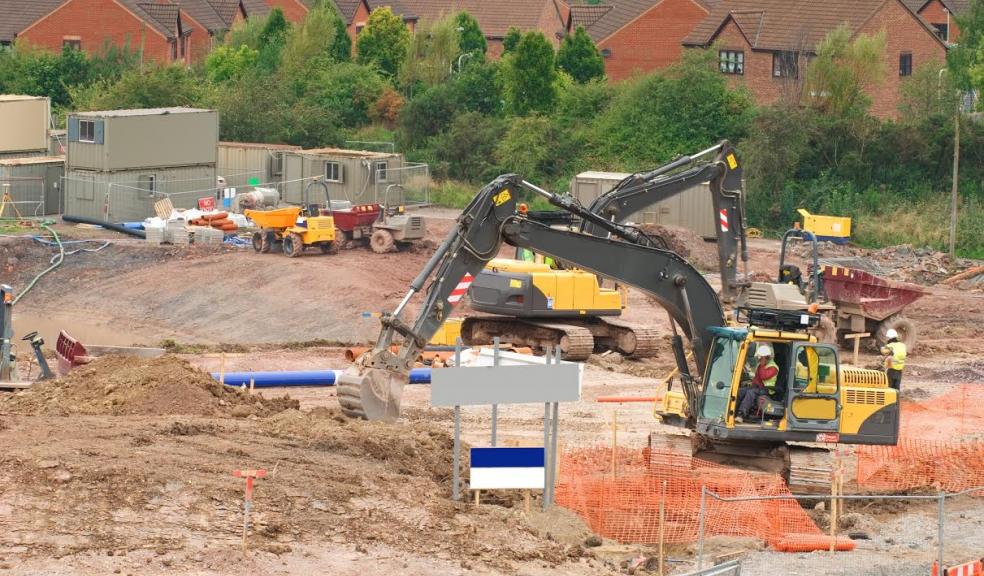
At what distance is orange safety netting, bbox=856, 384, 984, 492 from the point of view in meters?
23.2

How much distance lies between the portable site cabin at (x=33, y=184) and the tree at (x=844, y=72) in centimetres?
2759

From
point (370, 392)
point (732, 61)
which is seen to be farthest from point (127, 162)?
point (370, 392)

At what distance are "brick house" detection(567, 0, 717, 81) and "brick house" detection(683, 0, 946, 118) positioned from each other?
15.7ft

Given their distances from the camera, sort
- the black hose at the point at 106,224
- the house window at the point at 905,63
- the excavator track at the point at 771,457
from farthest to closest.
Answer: the house window at the point at 905,63 < the black hose at the point at 106,224 < the excavator track at the point at 771,457

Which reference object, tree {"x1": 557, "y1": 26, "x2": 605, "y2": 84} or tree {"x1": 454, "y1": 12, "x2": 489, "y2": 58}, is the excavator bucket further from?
tree {"x1": 454, "y1": 12, "x2": 489, "y2": 58}

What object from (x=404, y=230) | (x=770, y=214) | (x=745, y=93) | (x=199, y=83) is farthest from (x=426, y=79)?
(x=404, y=230)

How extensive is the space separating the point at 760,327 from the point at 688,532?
2883 millimetres

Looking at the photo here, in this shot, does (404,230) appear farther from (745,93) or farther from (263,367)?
(745,93)

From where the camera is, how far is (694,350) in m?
22.3

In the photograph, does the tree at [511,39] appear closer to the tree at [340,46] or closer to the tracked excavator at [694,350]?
the tree at [340,46]

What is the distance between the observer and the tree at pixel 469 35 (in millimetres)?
86750

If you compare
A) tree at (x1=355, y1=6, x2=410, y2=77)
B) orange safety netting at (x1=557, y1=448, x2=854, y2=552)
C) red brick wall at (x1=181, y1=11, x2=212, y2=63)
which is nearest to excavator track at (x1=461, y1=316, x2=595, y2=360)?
orange safety netting at (x1=557, y1=448, x2=854, y2=552)

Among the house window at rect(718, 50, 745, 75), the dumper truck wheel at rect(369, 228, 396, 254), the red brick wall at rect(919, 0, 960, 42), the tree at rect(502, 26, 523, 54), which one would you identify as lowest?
the dumper truck wheel at rect(369, 228, 396, 254)

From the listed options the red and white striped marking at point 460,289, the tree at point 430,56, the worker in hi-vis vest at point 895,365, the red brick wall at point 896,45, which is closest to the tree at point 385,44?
the tree at point 430,56
